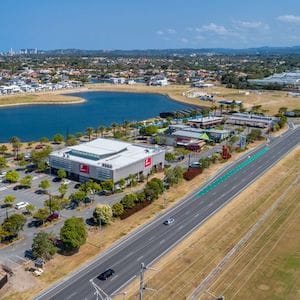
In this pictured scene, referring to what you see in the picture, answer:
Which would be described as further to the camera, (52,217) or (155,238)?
(52,217)

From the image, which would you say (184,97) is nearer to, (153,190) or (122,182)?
(122,182)

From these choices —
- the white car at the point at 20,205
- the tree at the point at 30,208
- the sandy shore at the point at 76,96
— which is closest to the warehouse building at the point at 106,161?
the white car at the point at 20,205

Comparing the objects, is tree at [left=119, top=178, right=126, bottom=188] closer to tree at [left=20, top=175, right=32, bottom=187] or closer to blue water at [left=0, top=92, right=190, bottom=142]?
tree at [left=20, top=175, right=32, bottom=187]

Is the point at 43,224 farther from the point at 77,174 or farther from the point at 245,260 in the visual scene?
the point at 245,260

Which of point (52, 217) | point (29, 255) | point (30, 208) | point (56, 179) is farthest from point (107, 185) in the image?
point (29, 255)

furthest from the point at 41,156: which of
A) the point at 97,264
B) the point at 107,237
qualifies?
the point at 97,264

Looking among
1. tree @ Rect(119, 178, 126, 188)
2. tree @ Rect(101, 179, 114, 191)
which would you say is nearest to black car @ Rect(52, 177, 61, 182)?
tree @ Rect(101, 179, 114, 191)
